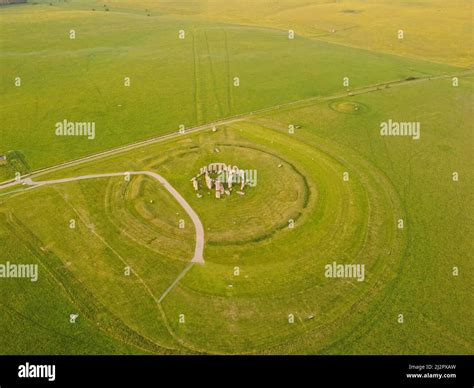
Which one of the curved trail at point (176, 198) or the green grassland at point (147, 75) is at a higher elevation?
the green grassland at point (147, 75)

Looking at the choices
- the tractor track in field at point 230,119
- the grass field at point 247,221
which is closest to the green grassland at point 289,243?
the grass field at point 247,221

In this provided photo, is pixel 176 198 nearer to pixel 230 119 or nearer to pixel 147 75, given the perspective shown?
pixel 230 119

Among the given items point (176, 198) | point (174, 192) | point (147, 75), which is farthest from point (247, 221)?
point (147, 75)

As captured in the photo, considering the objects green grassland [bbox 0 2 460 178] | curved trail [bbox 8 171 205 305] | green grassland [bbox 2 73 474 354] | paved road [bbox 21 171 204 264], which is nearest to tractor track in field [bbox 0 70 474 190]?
green grassland [bbox 0 2 460 178]

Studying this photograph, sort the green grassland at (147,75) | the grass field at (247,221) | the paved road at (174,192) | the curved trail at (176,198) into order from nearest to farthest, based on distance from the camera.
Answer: the grass field at (247,221) < the curved trail at (176,198) < the paved road at (174,192) < the green grassland at (147,75)

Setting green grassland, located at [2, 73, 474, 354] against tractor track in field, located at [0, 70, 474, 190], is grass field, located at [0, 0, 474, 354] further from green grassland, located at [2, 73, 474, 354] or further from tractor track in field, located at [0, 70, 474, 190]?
tractor track in field, located at [0, 70, 474, 190]

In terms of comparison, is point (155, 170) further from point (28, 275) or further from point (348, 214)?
point (348, 214)

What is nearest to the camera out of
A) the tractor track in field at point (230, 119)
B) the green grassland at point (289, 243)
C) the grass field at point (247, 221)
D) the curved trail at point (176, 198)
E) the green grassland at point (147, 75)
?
the green grassland at point (289, 243)

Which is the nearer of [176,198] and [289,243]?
[289,243]

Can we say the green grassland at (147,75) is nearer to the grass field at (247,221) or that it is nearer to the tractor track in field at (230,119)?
the grass field at (247,221)
